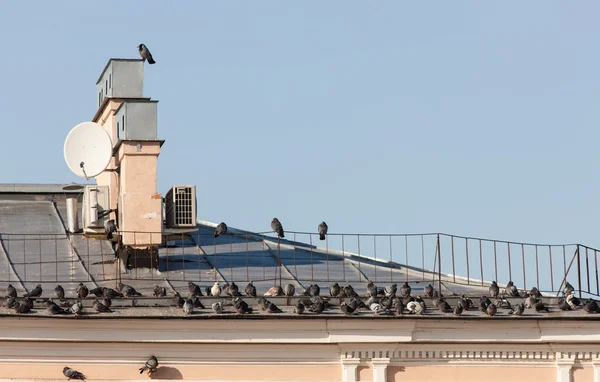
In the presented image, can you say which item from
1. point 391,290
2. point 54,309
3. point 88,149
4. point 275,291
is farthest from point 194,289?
point 88,149

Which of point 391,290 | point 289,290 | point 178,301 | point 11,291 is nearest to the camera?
point 178,301

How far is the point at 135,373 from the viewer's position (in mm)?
23312

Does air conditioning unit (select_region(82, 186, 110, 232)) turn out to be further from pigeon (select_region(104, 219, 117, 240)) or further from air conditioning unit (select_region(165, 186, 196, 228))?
air conditioning unit (select_region(165, 186, 196, 228))

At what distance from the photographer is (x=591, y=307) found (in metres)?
24.5

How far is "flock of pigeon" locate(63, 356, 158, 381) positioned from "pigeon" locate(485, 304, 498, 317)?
16.3 feet

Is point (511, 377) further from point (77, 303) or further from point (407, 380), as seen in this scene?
point (77, 303)

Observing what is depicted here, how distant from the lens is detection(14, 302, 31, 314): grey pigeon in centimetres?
2297

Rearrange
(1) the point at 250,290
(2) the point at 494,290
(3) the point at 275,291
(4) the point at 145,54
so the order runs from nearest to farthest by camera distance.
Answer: (1) the point at 250,290
(3) the point at 275,291
(2) the point at 494,290
(4) the point at 145,54

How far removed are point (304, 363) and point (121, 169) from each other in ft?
21.1

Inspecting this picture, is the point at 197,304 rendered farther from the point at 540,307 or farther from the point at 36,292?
the point at 540,307

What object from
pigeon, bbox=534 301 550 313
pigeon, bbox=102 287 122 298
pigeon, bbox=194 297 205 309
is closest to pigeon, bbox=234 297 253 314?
pigeon, bbox=194 297 205 309

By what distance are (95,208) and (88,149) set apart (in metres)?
1.22

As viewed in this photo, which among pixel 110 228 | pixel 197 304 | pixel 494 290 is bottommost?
pixel 197 304

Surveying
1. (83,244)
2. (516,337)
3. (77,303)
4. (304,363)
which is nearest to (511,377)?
(516,337)
